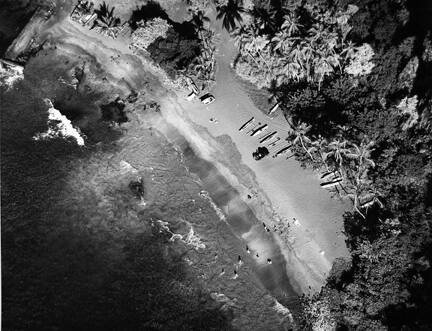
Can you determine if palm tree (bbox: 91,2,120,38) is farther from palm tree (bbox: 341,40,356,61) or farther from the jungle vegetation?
palm tree (bbox: 341,40,356,61)

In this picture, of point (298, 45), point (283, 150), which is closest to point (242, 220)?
point (283, 150)

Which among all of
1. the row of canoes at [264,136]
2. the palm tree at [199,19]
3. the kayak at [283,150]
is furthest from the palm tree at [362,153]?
the palm tree at [199,19]

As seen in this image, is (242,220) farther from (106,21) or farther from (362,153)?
(106,21)

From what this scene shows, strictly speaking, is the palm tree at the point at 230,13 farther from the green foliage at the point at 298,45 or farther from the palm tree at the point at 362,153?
the palm tree at the point at 362,153

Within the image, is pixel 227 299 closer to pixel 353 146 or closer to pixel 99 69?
pixel 353 146

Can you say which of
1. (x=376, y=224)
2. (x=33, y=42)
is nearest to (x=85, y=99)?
(x=33, y=42)
